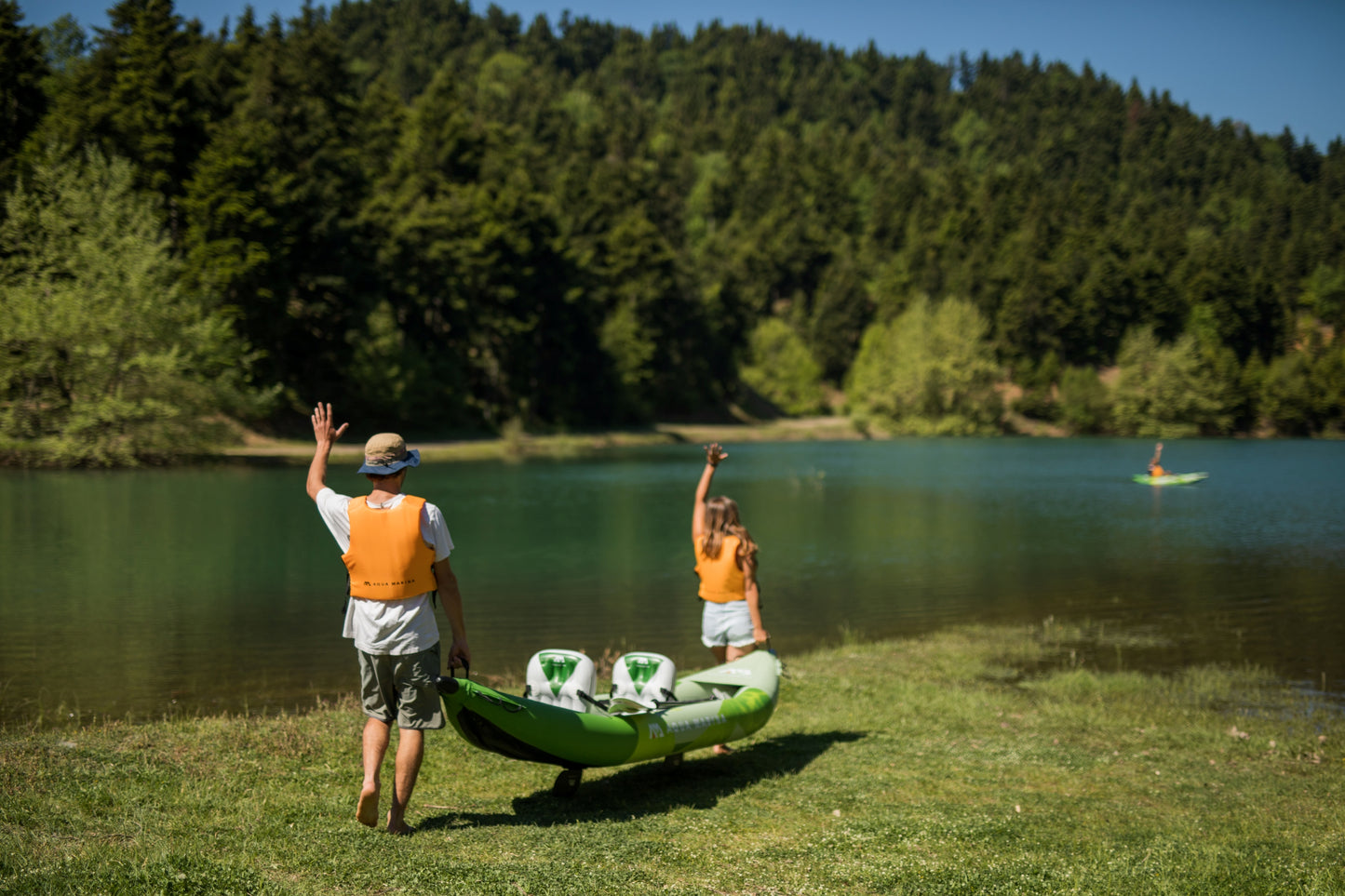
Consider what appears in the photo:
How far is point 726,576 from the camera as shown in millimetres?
8336

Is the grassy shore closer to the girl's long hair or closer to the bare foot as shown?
the bare foot

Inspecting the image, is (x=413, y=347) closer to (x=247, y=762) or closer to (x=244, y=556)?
(x=244, y=556)

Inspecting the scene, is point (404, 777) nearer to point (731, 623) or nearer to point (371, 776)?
point (371, 776)

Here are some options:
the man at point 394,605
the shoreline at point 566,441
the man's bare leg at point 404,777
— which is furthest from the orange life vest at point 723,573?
the shoreline at point 566,441

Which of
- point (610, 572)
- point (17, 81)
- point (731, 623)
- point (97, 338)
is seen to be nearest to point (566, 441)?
point (97, 338)

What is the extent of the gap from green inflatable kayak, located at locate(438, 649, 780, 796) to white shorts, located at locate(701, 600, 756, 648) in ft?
0.54

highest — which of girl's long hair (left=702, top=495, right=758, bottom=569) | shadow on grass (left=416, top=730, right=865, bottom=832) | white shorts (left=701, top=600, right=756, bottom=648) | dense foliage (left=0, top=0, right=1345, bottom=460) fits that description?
dense foliage (left=0, top=0, right=1345, bottom=460)

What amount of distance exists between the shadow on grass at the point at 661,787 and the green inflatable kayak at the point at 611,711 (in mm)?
197

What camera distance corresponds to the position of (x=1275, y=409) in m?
90.0

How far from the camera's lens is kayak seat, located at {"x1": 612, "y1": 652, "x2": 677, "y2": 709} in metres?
7.49

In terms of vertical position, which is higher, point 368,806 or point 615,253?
point 615,253

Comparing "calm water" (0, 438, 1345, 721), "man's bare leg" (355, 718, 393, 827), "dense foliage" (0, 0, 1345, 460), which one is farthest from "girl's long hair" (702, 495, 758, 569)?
"dense foliage" (0, 0, 1345, 460)

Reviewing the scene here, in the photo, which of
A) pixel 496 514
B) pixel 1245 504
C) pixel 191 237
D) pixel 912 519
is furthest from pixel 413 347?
pixel 1245 504

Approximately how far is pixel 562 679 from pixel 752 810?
60.7 inches
